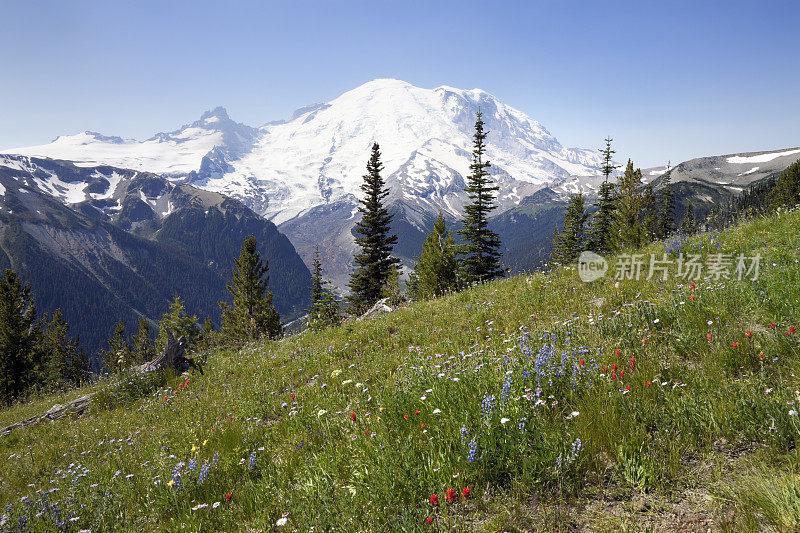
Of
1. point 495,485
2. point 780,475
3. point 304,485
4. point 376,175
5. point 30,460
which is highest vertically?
point 376,175

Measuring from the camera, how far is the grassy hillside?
2771mm

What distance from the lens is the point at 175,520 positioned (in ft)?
12.4

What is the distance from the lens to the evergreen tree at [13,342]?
120 ft

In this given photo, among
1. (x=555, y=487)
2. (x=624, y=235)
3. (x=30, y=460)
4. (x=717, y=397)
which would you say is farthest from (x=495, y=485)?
(x=624, y=235)

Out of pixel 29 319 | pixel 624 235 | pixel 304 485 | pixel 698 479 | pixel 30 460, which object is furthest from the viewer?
pixel 29 319

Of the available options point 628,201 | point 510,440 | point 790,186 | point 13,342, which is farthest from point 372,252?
Result: point 790,186

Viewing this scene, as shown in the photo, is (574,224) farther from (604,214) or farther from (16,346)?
(16,346)

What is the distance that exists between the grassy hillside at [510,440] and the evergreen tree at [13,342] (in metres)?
43.9

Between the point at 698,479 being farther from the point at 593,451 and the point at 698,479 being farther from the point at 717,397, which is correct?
the point at 717,397

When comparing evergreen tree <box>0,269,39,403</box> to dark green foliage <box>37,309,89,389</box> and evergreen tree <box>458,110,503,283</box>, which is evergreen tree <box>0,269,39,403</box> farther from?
evergreen tree <box>458,110,503,283</box>

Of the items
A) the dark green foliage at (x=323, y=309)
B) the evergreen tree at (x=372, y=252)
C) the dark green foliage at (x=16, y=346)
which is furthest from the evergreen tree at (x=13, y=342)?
the evergreen tree at (x=372, y=252)

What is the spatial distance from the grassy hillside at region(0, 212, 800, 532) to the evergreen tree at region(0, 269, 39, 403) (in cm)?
4386

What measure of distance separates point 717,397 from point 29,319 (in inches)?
2267

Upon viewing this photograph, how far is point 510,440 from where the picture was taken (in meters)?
3.11
